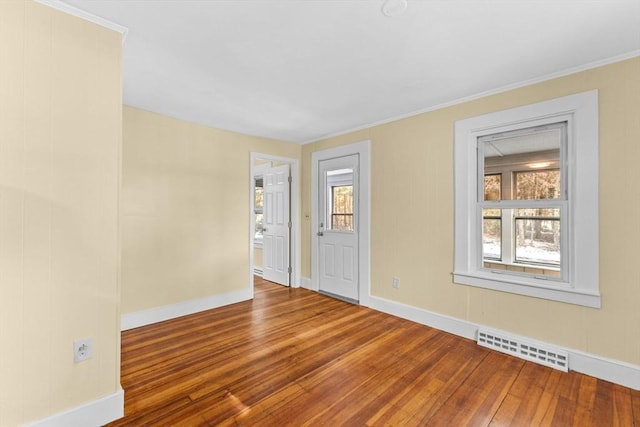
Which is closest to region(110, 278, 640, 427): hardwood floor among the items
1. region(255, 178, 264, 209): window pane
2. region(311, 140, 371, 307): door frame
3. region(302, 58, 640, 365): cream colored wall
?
region(302, 58, 640, 365): cream colored wall

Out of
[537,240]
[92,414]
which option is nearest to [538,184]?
[537,240]

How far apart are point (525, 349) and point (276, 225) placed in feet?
12.2

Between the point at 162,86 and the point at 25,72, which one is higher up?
the point at 162,86

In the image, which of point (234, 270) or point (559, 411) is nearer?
point (559, 411)

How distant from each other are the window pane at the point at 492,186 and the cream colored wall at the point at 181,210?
9.83 feet

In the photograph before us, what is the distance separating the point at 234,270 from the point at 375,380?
2480mm

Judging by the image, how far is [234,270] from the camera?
12.9 ft

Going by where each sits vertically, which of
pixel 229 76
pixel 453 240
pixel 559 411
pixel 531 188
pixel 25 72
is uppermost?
pixel 229 76

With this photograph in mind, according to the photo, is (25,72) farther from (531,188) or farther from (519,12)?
(531,188)

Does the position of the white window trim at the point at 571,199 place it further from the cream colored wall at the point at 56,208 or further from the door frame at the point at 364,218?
the cream colored wall at the point at 56,208

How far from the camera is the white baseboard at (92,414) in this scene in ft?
4.98

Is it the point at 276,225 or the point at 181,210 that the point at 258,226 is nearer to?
the point at 276,225

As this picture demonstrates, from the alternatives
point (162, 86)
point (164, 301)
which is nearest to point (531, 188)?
point (162, 86)

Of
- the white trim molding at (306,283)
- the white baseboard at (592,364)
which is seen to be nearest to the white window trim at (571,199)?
the white baseboard at (592,364)
